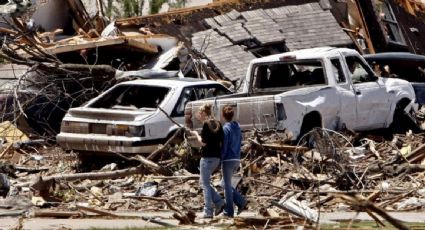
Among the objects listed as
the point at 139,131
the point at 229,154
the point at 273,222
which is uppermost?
the point at 273,222

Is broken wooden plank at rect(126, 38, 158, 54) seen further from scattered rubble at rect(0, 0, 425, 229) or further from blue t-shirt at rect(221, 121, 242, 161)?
blue t-shirt at rect(221, 121, 242, 161)

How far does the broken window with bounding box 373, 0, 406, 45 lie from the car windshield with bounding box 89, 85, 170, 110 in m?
11.5

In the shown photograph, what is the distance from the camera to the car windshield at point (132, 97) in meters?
17.5

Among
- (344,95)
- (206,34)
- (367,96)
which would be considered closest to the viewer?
(344,95)

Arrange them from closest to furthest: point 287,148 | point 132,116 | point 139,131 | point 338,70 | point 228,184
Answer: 1. point 228,184
2. point 287,148
3. point 139,131
4. point 132,116
5. point 338,70

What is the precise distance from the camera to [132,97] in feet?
58.5

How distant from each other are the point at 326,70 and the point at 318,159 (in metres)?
2.51

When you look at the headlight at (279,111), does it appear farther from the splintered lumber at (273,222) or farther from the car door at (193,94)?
the splintered lumber at (273,222)

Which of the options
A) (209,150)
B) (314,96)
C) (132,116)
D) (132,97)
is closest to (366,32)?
(132,97)

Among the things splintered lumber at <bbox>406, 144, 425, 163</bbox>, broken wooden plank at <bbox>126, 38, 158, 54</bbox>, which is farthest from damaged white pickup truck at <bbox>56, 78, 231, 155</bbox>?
broken wooden plank at <bbox>126, 38, 158, 54</bbox>

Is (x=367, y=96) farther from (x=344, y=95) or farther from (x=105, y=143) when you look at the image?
(x=105, y=143)

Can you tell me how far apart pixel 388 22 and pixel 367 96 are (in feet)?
35.8

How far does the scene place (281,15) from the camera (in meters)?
27.7

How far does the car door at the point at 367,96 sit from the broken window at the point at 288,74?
54cm
